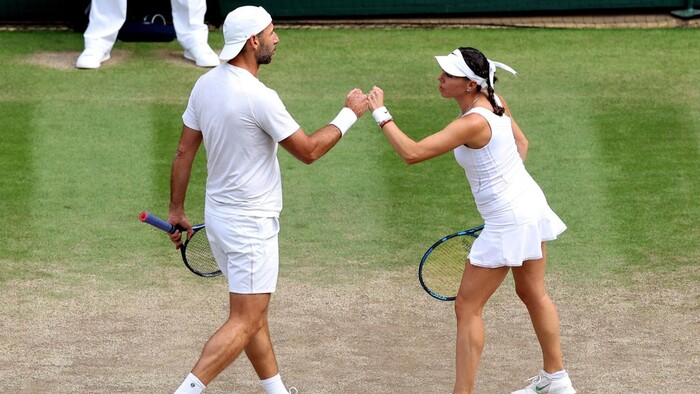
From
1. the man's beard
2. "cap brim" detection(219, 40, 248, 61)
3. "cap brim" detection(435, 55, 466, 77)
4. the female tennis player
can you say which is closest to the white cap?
"cap brim" detection(219, 40, 248, 61)

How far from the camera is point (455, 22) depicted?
1270 centimetres

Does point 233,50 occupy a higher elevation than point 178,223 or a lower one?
higher

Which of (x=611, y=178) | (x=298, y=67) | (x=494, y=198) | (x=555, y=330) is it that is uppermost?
(x=494, y=198)

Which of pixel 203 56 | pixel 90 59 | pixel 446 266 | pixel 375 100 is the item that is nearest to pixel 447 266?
pixel 446 266

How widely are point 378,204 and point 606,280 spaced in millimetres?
1841

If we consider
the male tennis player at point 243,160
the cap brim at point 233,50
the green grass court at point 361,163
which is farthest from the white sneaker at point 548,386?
the cap brim at point 233,50

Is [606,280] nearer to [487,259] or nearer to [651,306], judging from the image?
[651,306]

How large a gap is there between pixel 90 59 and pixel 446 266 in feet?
18.3

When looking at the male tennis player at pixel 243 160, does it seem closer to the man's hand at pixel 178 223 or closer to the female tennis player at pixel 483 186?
the man's hand at pixel 178 223

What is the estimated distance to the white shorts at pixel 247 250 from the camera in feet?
20.0

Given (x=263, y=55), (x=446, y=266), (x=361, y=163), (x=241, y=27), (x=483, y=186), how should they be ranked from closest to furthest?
(x=241, y=27) < (x=263, y=55) < (x=483, y=186) < (x=446, y=266) < (x=361, y=163)

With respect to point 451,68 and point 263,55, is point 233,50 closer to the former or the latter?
point 263,55

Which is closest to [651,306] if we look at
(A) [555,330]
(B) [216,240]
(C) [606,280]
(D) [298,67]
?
(C) [606,280]

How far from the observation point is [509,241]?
20.6 feet
